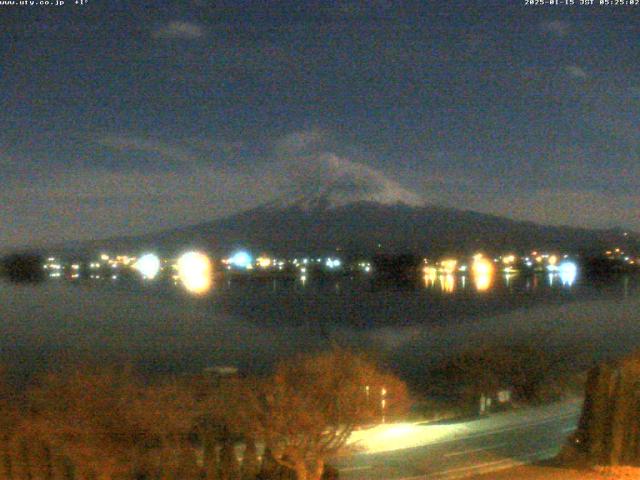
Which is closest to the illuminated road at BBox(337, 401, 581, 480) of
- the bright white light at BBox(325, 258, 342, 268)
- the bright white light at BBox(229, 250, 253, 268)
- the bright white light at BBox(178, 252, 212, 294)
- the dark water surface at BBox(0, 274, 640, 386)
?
the dark water surface at BBox(0, 274, 640, 386)

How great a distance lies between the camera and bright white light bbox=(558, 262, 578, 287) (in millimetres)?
67812

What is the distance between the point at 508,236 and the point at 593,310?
169 feet

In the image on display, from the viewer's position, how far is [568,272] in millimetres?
79062

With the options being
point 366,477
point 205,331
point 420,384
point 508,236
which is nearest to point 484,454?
point 366,477

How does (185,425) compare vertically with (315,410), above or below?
below

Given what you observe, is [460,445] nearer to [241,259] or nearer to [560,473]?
[560,473]

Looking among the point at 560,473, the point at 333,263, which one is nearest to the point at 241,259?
the point at 333,263

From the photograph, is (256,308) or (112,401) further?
(256,308)

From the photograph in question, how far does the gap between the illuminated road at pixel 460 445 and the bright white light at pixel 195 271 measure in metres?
44.9

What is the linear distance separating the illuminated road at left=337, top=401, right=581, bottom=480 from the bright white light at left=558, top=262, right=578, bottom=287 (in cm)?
5094

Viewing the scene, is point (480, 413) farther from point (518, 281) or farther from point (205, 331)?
point (518, 281)

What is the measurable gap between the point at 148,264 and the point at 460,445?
82.9 m

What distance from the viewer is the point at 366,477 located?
1040cm

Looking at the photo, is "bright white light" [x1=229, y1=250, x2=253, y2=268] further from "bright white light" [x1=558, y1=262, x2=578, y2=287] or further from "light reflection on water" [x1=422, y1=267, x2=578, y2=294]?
"bright white light" [x1=558, y1=262, x2=578, y2=287]
